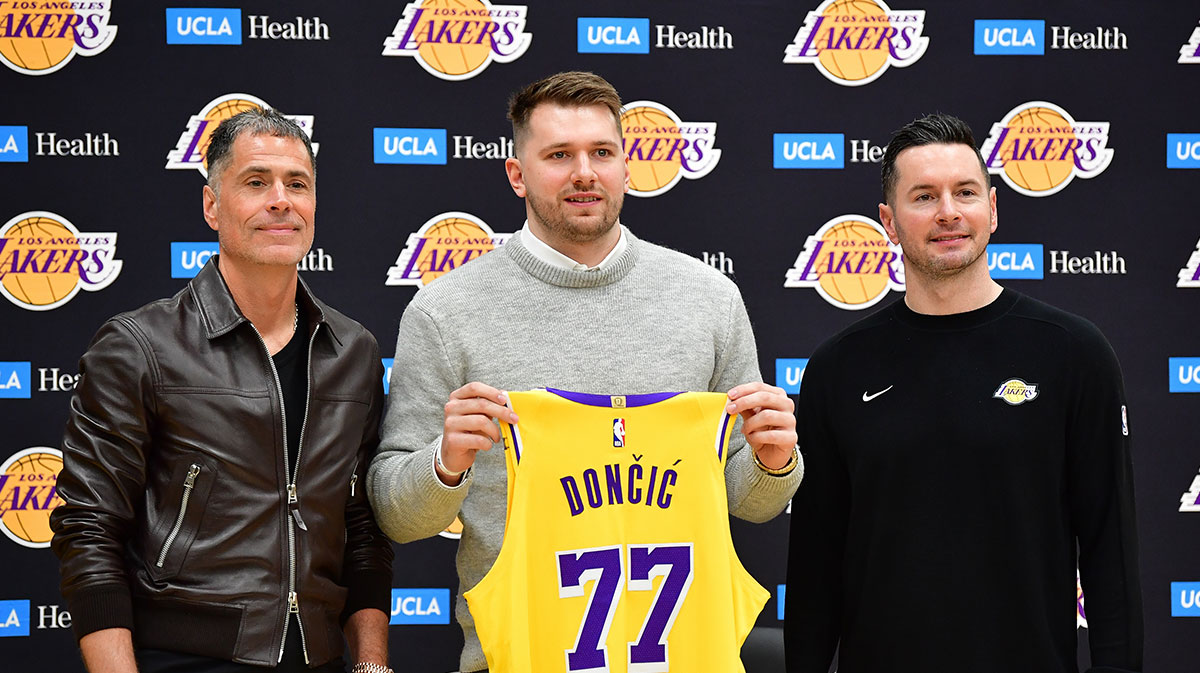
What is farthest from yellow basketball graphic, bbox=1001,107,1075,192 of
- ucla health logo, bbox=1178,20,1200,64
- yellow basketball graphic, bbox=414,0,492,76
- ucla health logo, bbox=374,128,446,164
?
ucla health logo, bbox=374,128,446,164

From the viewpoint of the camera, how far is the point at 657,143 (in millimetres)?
3365

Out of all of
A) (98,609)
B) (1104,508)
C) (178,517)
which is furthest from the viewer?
(1104,508)

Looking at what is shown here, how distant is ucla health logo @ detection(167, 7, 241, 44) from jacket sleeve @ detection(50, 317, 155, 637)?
1741mm

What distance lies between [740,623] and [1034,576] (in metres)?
0.63

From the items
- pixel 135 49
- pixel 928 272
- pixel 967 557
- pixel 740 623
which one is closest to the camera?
pixel 740 623

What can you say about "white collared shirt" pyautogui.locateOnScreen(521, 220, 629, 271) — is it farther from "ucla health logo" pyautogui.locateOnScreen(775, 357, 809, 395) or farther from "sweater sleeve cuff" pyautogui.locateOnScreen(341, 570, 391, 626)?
"ucla health logo" pyautogui.locateOnScreen(775, 357, 809, 395)

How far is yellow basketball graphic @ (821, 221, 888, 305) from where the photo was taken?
3.40 metres

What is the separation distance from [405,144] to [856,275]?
5.50 feet

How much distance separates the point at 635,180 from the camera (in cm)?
337

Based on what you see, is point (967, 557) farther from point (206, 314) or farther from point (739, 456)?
point (206, 314)

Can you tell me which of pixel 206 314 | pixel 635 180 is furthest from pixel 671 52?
pixel 206 314

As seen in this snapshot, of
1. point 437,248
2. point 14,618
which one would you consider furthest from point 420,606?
point 14,618

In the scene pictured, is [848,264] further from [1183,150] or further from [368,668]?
[368,668]

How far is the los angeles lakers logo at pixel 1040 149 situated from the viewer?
3.43m
